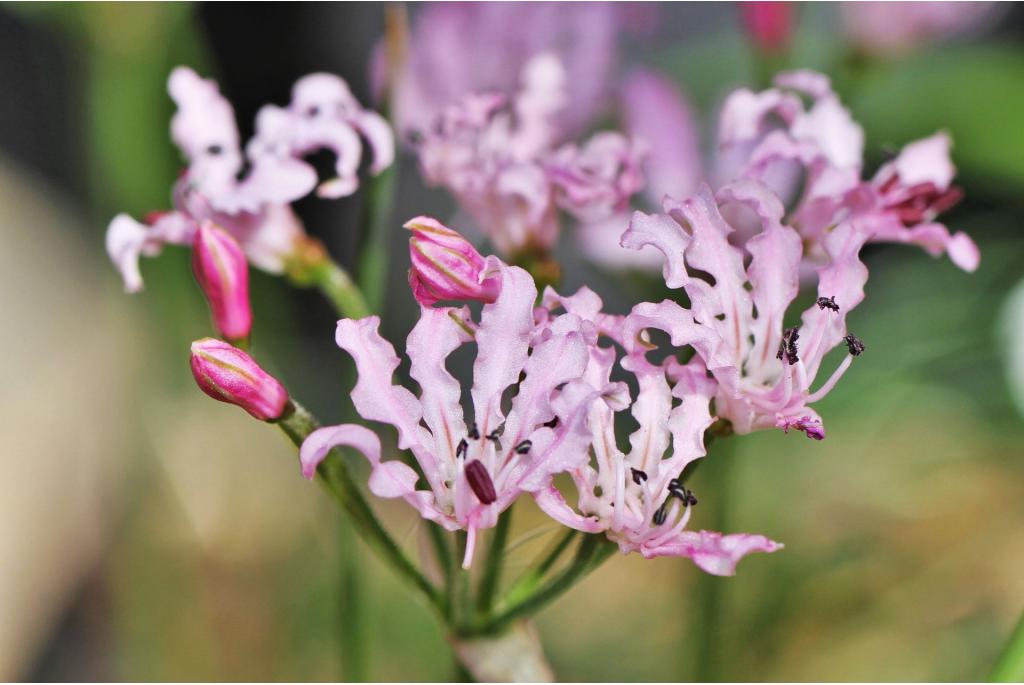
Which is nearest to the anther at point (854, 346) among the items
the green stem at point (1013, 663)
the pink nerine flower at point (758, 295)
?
the pink nerine flower at point (758, 295)

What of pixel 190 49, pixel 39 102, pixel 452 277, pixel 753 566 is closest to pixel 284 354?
pixel 190 49

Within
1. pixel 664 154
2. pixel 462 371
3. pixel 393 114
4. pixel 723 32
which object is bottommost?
pixel 462 371

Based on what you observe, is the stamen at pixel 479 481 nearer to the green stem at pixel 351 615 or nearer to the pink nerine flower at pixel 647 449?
the pink nerine flower at pixel 647 449

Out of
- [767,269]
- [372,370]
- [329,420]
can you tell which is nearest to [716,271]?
[767,269]

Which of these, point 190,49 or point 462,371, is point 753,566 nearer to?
point 462,371

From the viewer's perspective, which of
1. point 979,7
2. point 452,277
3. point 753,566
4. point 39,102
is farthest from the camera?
point 39,102
